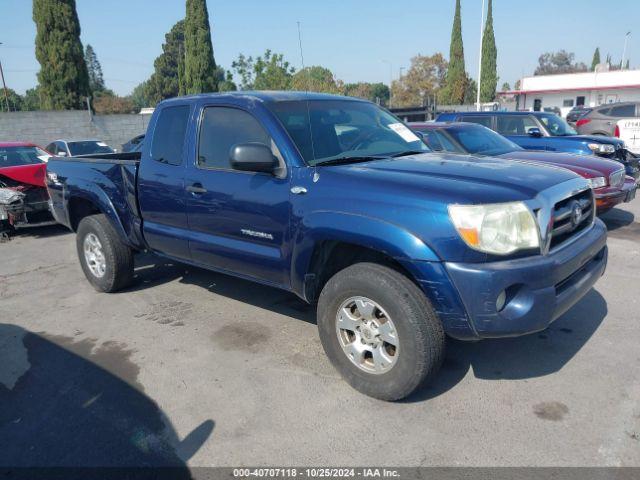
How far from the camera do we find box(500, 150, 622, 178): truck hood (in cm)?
680

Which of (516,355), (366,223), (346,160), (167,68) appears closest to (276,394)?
(366,223)

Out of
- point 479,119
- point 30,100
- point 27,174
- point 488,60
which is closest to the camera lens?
point 27,174

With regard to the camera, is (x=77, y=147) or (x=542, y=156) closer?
(x=542, y=156)

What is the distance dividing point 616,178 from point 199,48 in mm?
26227

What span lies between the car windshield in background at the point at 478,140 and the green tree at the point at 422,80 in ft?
139

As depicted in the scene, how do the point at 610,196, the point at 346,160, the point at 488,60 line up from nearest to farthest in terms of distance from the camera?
the point at 346,160
the point at 610,196
the point at 488,60

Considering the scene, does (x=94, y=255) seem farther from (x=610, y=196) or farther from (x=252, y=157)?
(x=610, y=196)

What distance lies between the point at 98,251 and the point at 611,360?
4882 millimetres

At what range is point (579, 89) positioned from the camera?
46812 millimetres

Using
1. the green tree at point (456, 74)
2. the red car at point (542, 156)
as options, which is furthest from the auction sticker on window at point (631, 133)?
the green tree at point (456, 74)

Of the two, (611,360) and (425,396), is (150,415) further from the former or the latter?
(611,360)

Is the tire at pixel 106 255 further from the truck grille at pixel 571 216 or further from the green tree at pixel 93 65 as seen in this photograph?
the green tree at pixel 93 65

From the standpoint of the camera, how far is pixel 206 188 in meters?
4.05

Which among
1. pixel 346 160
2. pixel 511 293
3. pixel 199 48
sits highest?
pixel 199 48
